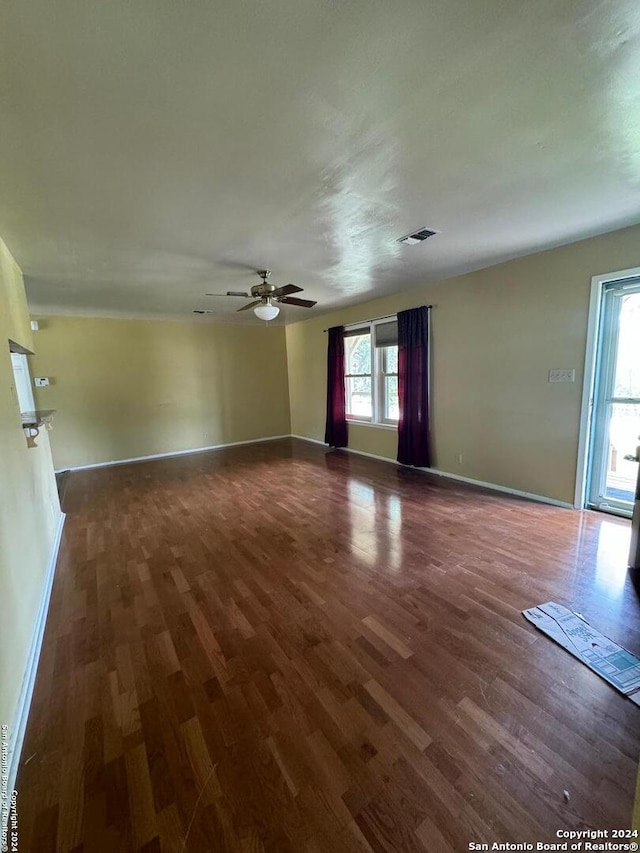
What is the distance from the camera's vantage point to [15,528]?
6.13 feet

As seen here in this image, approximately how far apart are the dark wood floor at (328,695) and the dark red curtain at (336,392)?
3346 millimetres

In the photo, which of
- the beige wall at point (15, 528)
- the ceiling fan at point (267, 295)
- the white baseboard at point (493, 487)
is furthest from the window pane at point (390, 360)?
the beige wall at point (15, 528)

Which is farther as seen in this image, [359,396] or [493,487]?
[359,396]

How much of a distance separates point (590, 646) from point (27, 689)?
2744 mm

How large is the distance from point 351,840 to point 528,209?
343 cm

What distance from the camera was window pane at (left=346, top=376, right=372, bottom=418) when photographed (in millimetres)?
5903

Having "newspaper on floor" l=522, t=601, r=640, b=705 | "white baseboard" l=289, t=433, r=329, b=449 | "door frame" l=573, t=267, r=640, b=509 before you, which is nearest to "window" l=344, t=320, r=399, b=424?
"white baseboard" l=289, t=433, r=329, b=449

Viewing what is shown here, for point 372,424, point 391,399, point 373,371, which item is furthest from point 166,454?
point 391,399

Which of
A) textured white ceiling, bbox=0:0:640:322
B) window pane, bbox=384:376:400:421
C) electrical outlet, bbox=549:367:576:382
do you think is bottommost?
window pane, bbox=384:376:400:421

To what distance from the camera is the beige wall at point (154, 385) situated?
5.52m

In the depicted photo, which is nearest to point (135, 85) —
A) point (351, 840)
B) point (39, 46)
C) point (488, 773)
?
point (39, 46)

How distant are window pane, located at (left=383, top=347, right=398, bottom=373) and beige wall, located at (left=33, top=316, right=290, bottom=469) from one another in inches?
115

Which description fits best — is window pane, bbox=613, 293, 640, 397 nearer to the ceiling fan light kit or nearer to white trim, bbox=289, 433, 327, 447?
the ceiling fan light kit

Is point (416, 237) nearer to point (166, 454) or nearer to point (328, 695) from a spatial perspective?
point (328, 695)
